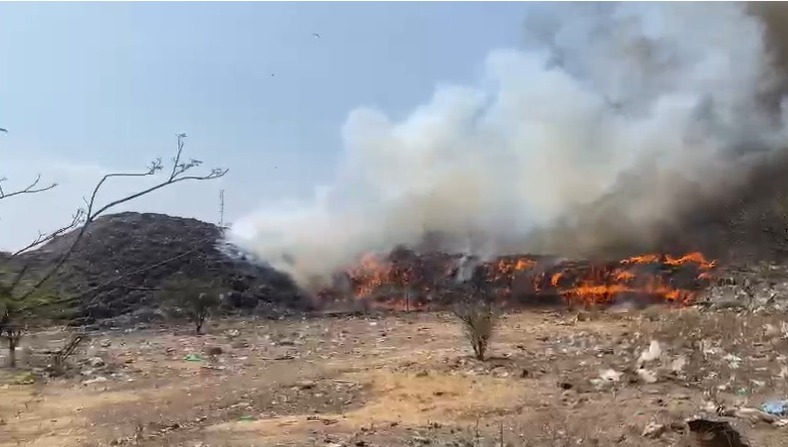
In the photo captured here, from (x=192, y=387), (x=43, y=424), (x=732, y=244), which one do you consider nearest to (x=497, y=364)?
(x=192, y=387)

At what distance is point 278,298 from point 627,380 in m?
14.4

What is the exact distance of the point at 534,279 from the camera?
19.0 meters

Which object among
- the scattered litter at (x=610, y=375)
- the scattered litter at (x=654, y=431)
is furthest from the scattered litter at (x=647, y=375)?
the scattered litter at (x=654, y=431)

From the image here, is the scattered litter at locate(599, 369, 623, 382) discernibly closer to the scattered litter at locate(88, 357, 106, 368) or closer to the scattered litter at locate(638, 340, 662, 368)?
the scattered litter at locate(638, 340, 662, 368)

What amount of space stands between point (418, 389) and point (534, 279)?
1161 centimetres

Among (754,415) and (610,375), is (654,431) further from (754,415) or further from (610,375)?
(610,375)

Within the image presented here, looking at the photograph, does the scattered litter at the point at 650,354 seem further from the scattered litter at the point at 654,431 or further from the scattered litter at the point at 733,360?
the scattered litter at the point at 654,431

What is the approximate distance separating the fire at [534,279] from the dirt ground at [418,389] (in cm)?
420

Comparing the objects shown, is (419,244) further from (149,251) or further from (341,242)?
(149,251)

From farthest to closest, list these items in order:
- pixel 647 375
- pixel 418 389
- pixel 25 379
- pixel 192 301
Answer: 1. pixel 192 301
2. pixel 25 379
3. pixel 418 389
4. pixel 647 375

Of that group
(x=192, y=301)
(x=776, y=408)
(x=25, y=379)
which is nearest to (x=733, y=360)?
(x=776, y=408)

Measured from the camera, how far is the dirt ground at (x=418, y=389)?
5809 millimetres

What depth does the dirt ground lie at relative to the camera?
229 inches

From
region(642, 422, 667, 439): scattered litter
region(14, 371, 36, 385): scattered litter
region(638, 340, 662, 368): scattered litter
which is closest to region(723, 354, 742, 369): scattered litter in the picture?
region(638, 340, 662, 368): scattered litter
